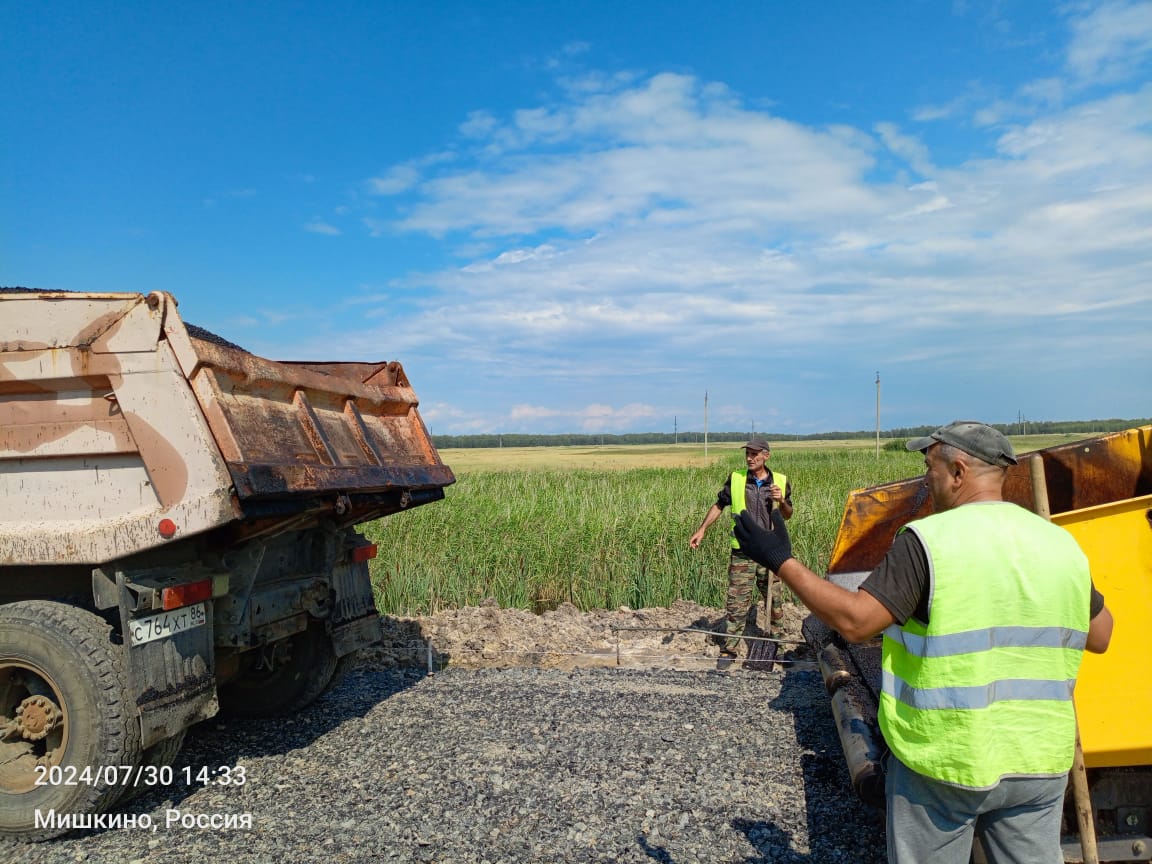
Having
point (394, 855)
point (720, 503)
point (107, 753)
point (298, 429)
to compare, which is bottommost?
point (394, 855)

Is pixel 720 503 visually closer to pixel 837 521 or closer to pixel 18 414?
pixel 837 521

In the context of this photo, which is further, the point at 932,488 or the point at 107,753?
the point at 107,753

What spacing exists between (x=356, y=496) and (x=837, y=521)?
8.24 metres

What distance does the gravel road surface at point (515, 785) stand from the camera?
3754 mm

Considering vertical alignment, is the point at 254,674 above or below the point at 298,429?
below

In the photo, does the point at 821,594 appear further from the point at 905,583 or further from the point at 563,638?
the point at 563,638

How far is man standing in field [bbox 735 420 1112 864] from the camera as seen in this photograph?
2223 mm

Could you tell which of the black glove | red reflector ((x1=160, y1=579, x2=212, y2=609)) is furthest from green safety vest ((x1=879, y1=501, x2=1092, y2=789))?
red reflector ((x1=160, y1=579, x2=212, y2=609))

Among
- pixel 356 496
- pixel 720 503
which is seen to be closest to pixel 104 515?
pixel 356 496

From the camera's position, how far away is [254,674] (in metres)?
5.58

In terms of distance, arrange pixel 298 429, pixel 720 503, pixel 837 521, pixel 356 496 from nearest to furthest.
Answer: pixel 298 429 < pixel 356 496 < pixel 720 503 < pixel 837 521

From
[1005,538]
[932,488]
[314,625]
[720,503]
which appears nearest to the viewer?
[1005,538]

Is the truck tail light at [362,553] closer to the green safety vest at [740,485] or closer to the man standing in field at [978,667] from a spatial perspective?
the green safety vest at [740,485]

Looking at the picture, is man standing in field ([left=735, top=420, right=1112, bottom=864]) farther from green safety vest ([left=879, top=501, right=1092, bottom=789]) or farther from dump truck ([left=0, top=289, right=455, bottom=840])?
dump truck ([left=0, top=289, right=455, bottom=840])
